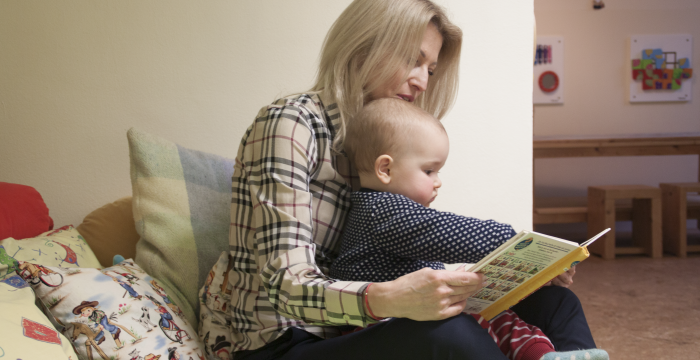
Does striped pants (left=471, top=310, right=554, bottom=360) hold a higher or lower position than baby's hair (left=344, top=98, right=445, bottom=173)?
lower

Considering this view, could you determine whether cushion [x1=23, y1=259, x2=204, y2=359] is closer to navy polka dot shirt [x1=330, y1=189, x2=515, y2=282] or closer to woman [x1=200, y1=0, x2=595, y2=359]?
woman [x1=200, y1=0, x2=595, y2=359]

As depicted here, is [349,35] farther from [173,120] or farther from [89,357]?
[89,357]

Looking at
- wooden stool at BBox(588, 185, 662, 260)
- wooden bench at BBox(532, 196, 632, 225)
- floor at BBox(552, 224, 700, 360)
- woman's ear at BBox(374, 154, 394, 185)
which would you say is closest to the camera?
woman's ear at BBox(374, 154, 394, 185)

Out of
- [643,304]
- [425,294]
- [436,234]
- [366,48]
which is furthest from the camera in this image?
[643,304]

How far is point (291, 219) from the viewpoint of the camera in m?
0.91

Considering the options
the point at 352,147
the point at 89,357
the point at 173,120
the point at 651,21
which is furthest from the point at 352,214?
the point at 651,21

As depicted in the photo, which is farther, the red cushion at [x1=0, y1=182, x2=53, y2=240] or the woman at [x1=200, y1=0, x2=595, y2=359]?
the red cushion at [x1=0, y1=182, x2=53, y2=240]

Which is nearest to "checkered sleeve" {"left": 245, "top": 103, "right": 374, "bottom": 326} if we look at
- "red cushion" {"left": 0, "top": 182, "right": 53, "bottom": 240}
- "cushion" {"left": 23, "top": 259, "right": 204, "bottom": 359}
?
"cushion" {"left": 23, "top": 259, "right": 204, "bottom": 359}

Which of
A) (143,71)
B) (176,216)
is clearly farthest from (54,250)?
(143,71)

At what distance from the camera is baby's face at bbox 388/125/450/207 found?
40.9 inches

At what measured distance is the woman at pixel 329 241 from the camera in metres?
0.80

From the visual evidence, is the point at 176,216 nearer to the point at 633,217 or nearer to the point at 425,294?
the point at 425,294

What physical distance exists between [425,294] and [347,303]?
130 millimetres

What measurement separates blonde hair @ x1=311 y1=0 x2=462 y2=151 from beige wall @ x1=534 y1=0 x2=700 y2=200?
141 inches
